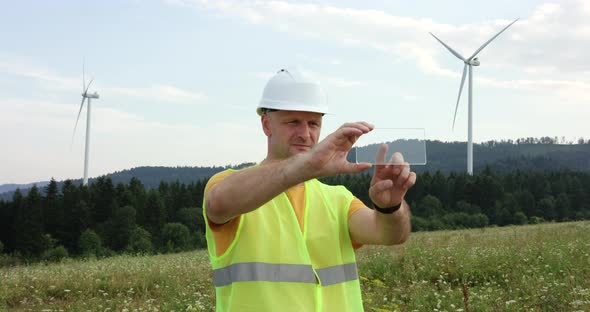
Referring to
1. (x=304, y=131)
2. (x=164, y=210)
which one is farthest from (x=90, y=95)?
(x=304, y=131)

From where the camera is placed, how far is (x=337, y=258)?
3.10 meters

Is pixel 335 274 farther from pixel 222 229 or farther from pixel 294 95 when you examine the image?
pixel 294 95

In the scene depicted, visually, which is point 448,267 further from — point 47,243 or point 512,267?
point 47,243

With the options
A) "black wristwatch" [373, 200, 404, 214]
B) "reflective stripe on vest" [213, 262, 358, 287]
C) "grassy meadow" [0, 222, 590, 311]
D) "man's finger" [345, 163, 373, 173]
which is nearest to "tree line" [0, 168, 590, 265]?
"grassy meadow" [0, 222, 590, 311]

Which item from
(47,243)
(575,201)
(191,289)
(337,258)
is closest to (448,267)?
(191,289)

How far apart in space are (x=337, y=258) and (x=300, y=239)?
10.9 inches

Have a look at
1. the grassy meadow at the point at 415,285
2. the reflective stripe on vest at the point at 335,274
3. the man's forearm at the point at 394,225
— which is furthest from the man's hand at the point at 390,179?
the grassy meadow at the point at 415,285

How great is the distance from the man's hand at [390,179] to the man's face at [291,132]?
0.38 meters

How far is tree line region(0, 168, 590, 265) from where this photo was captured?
58.1 metres

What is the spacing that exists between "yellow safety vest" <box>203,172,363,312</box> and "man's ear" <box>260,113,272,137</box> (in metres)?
0.34

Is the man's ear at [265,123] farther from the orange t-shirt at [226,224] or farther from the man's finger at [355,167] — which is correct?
the man's finger at [355,167]

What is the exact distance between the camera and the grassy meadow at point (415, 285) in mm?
7871

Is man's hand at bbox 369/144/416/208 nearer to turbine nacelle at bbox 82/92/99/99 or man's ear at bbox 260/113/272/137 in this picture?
man's ear at bbox 260/113/272/137

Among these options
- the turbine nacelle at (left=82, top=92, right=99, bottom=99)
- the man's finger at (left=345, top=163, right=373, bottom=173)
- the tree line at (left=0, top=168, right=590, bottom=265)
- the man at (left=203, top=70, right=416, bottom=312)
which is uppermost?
the turbine nacelle at (left=82, top=92, right=99, bottom=99)
